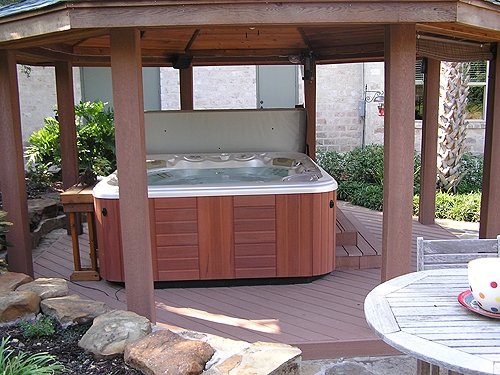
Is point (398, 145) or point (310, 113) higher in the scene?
point (310, 113)

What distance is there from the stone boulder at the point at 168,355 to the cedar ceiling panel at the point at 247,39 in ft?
10.8

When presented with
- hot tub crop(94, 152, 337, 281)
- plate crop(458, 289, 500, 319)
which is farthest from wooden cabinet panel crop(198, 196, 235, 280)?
plate crop(458, 289, 500, 319)

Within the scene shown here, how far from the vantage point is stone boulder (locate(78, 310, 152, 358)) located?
99.7 inches

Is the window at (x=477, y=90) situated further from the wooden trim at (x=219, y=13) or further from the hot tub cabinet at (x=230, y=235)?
the wooden trim at (x=219, y=13)

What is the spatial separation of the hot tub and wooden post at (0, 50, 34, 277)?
0.56 meters

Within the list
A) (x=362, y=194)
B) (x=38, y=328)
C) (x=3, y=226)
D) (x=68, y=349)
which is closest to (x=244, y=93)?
(x=362, y=194)

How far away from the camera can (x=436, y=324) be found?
71.6 inches

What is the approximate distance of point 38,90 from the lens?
1041 cm

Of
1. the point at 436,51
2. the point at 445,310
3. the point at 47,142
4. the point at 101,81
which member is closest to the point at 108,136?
the point at 47,142

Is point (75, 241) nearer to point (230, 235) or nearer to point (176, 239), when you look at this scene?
point (176, 239)

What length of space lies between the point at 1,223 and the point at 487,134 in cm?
394

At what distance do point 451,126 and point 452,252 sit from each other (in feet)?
19.7

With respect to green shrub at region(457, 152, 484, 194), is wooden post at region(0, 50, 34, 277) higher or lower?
higher

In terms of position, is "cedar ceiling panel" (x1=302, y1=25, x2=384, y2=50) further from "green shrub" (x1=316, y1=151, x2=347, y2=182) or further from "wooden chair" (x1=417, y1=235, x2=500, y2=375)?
"green shrub" (x1=316, y1=151, x2=347, y2=182)
